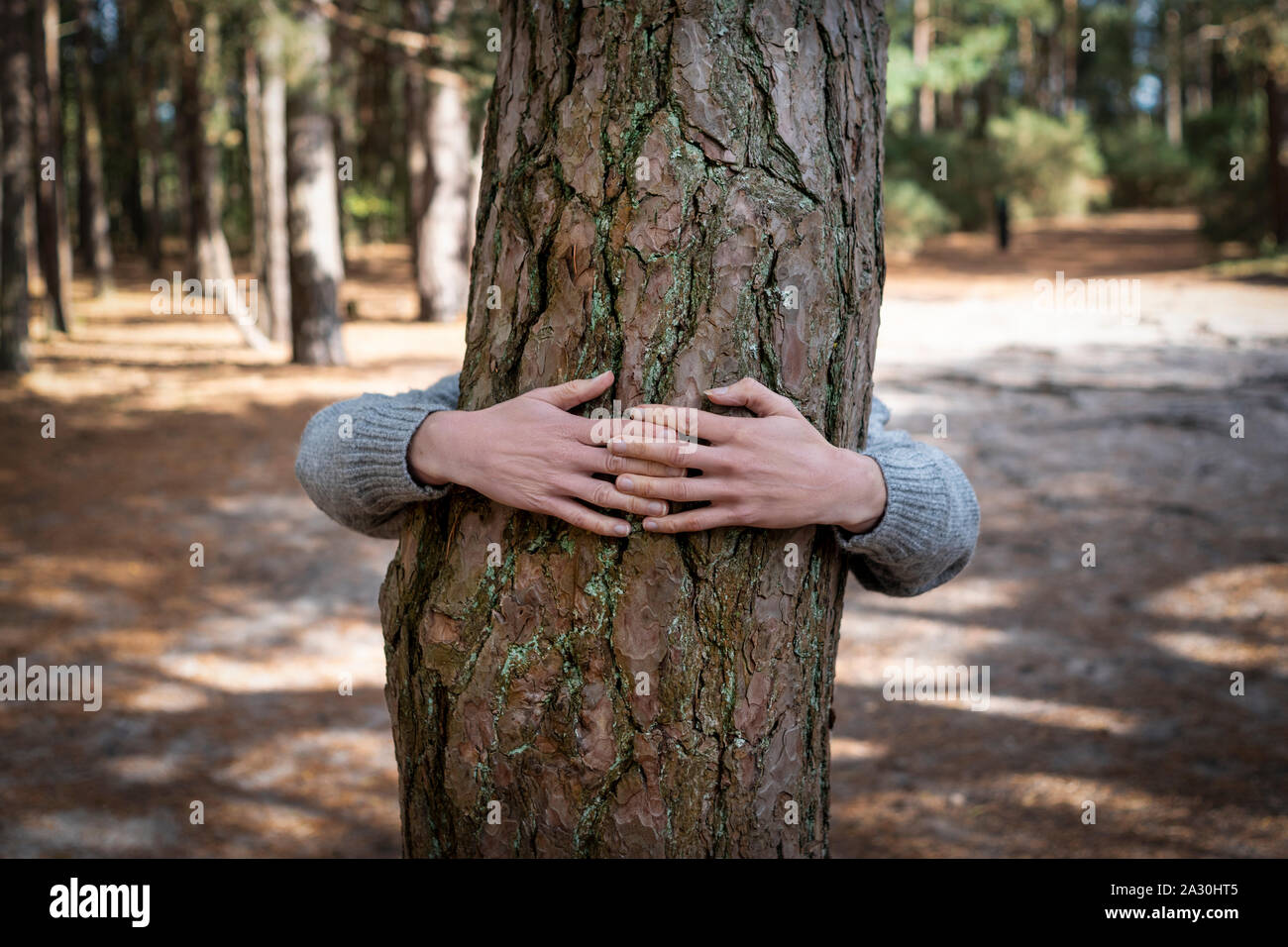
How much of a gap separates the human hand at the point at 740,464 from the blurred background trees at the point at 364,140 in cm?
82

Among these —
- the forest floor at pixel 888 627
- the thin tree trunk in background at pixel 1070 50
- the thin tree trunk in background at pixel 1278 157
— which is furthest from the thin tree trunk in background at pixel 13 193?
the thin tree trunk in background at pixel 1070 50

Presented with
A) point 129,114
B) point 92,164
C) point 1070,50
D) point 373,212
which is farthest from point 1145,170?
point 129,114

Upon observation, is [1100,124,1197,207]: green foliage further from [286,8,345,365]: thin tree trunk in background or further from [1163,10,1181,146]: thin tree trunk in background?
[286,8,345,365]: thin tree trunk in background

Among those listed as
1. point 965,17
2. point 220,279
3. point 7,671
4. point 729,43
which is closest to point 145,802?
point 7,671

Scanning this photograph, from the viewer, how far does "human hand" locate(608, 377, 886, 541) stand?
61.9 inches

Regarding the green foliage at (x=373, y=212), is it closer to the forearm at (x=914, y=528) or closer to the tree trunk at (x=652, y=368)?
the tree trunk at (x=652, y=368)

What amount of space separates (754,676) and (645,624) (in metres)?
0.22

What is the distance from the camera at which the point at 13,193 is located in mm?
11234

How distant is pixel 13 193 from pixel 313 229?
10.8ft

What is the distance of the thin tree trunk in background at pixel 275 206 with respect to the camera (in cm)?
1207

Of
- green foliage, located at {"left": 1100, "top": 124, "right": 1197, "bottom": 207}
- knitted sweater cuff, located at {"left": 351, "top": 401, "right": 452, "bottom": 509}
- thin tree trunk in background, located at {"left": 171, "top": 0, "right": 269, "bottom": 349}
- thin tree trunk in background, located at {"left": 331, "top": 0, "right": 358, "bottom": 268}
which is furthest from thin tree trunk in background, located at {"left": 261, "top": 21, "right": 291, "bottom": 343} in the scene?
green foliage, located at {"left": 1100, "top": 124, "right": 1197, "bottom": 207}

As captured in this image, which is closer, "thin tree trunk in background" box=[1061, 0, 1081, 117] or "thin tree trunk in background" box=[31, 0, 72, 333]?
"thin tree trunk in background" box=[31, 0, 72, 333]

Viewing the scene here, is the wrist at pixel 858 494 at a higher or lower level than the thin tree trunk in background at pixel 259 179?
lower

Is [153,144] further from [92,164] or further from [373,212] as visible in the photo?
[373,212]
